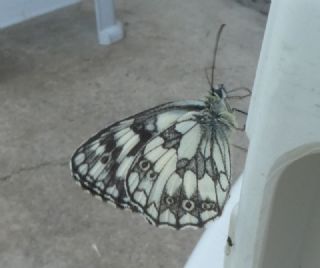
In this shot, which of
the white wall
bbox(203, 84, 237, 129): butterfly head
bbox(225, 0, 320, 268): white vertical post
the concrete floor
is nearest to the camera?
bbox(225, 0, 320, 268): white vertical post

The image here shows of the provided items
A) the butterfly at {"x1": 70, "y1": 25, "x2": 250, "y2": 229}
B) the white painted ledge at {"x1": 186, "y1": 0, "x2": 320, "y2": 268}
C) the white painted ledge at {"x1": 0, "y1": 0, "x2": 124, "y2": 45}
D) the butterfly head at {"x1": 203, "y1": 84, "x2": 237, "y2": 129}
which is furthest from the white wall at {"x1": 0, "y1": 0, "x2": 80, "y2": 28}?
the white painted ledge at {"x1": 186, "y1": 0, "x2": 320, "y2": 268}

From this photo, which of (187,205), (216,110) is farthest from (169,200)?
(216,110)

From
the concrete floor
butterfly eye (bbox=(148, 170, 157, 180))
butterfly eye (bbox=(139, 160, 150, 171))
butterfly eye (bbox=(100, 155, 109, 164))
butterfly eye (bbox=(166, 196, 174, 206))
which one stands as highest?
butterfly eye (bbox=(100, 155, 109, 164))

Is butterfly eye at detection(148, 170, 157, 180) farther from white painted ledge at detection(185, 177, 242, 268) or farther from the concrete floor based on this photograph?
the concrete floor

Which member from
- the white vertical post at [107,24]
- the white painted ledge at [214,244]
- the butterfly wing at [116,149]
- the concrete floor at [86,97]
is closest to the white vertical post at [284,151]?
the white painted ledge at [214,244]

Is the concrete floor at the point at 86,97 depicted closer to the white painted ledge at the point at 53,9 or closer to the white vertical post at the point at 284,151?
the white painted ledge at the point at 53,9

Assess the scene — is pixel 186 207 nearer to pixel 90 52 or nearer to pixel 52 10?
pixel 90 52
